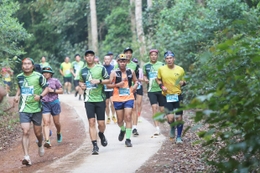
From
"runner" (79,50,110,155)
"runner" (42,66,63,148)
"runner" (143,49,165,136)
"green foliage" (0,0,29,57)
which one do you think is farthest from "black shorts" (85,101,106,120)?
"green foliage" (0,0,29,57)

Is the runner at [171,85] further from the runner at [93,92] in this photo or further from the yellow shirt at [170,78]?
the runner at [93,92]

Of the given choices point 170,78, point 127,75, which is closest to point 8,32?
point 127,75

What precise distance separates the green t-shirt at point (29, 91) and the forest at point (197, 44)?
323 cm

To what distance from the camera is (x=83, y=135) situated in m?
15.3

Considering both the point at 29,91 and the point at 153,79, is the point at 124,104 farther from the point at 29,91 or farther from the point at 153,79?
the point at 29,91

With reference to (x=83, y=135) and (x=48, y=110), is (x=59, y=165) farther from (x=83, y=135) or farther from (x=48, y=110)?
(x=83, y=135)

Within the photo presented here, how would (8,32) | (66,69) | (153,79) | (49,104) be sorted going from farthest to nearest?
(66,69) < (8,32) < (153,79) < (49,104)

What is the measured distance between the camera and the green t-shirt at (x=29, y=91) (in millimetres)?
A: 10836

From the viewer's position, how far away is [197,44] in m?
19.1

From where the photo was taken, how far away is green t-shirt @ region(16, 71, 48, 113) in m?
10.8

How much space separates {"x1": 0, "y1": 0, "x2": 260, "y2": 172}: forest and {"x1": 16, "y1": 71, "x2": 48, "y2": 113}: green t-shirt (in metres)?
3.23

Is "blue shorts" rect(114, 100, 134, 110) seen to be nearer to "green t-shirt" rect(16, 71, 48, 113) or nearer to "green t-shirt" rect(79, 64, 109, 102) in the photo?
"green t-shirt" rect(79, 64, 109, 102)

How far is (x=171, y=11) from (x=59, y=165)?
13.5 m

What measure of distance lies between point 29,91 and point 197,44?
956 cm
